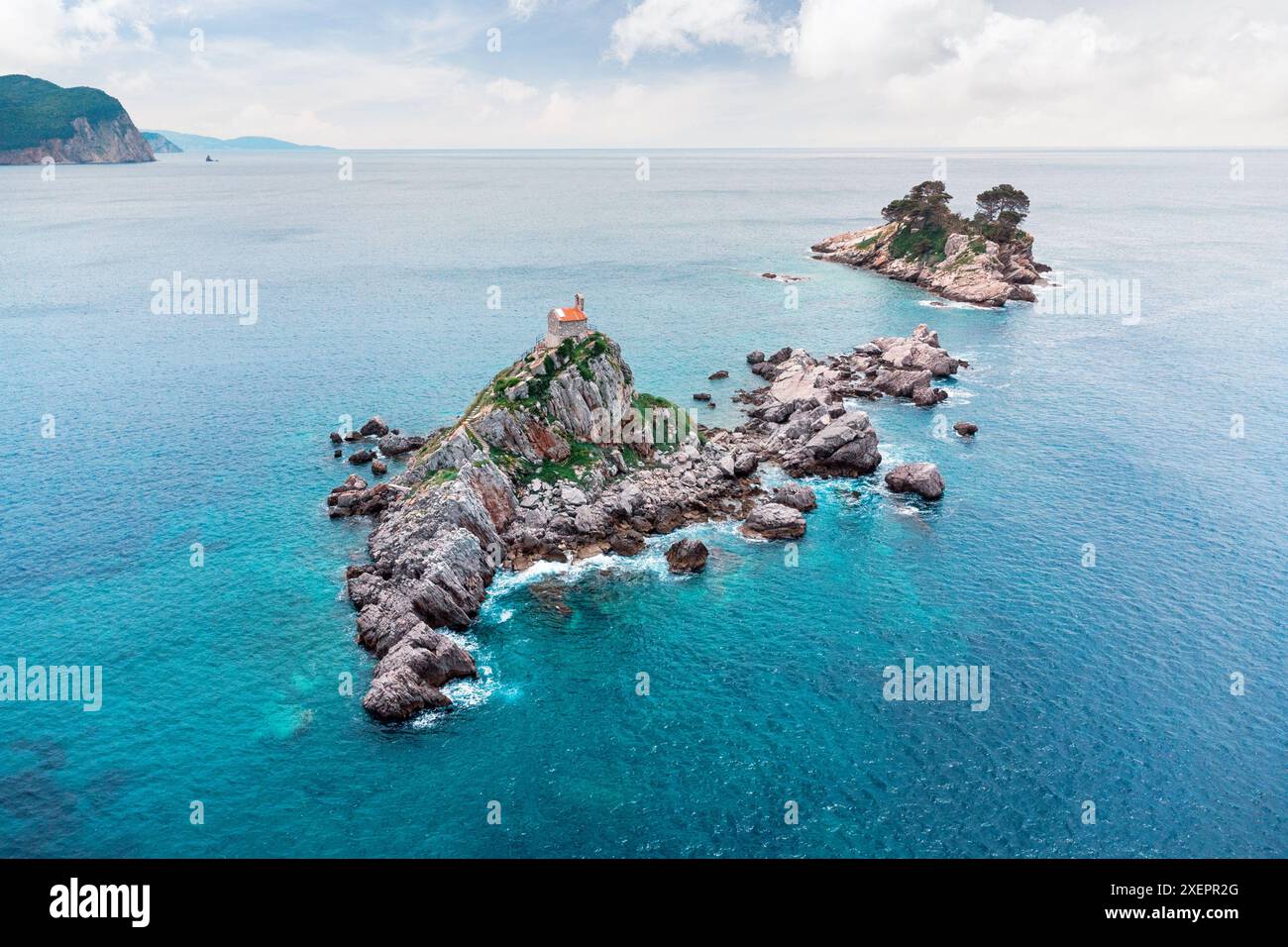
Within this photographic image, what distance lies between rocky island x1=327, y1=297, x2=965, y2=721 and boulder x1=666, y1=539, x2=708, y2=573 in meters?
A: 0.14

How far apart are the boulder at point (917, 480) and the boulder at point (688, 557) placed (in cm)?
2750

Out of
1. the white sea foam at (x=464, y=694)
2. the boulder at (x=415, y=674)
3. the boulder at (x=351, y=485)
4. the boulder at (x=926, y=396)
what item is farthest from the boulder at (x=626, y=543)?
the boulder at (x=926, y=396)

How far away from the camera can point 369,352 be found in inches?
5679

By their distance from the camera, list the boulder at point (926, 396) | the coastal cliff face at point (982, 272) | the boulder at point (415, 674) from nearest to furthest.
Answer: the boulder at point (415, 674)
the boulder at point (926, 396)
the coastal cliff face at point (982, 272)

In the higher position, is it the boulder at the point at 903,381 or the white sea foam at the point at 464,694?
the boulder at the point at 903,381

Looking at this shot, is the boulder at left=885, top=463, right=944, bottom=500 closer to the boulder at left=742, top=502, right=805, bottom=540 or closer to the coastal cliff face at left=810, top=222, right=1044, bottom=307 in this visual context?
the boulder at left=742, top=502, right=805, bottom=540

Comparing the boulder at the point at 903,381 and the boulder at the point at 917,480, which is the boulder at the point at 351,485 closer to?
the boulder at the point at 917,480

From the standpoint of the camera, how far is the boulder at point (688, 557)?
7706 centimetres

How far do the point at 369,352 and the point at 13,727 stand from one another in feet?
312

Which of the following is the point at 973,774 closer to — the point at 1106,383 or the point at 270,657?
the point at 270,657

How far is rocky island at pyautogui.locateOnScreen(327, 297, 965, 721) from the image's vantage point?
67188 mm

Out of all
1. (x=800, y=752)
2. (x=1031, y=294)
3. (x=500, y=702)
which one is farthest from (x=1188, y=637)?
(x=1031, y=294)

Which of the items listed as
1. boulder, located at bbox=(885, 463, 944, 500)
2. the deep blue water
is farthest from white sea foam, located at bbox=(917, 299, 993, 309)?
boulder, located at bbox=(885, 463, 944, 500)

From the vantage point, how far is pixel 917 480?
9088 cm
